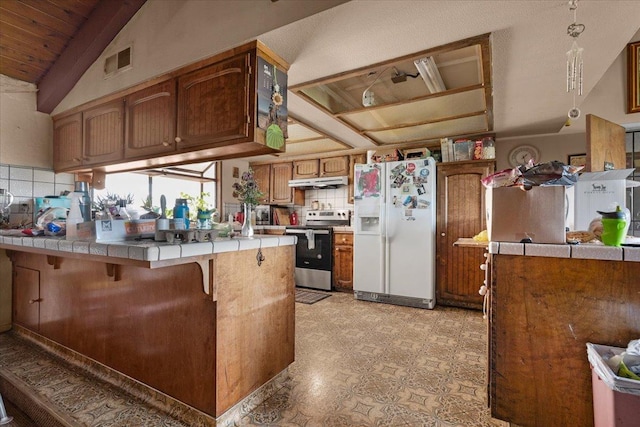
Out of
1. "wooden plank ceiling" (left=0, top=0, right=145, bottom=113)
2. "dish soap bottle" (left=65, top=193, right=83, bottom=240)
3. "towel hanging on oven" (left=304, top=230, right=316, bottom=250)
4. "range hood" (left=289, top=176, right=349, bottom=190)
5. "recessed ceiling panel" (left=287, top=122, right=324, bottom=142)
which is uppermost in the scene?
"wooden plank ceiling" (left=0, top=0, right=145, bottom=113)

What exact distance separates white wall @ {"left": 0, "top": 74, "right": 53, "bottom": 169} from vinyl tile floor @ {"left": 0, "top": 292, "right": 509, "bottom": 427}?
6.04 feet

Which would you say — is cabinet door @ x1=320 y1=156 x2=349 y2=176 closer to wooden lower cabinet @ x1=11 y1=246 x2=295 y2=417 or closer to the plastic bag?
wooden lower cabinet @ x1=11 y1=246 x2=295 y2=417

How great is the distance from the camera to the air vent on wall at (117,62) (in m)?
2.43

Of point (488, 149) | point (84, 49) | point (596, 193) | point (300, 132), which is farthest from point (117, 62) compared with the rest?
point (596, 193)

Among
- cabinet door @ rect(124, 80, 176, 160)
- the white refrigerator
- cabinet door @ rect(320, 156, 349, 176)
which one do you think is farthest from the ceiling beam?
cabinet door @ rect(320, 156, 349, 176)

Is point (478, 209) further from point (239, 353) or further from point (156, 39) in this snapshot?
point (156, 39)

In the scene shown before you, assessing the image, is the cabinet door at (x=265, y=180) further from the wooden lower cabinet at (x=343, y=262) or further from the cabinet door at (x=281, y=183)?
the wooden lower cabinet at (x=343, y=262)

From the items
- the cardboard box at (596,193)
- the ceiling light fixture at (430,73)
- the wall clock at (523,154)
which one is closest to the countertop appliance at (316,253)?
the wall clock at (523,154)

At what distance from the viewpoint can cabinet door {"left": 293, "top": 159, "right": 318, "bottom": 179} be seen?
4898mm

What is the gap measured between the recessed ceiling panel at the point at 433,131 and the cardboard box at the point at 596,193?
3.68 feet

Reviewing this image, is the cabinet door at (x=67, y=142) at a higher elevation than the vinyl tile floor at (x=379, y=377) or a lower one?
higher

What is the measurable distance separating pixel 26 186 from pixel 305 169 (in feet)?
11.0

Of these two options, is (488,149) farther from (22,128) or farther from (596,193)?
(22,128)

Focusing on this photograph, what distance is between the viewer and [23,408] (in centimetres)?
178
